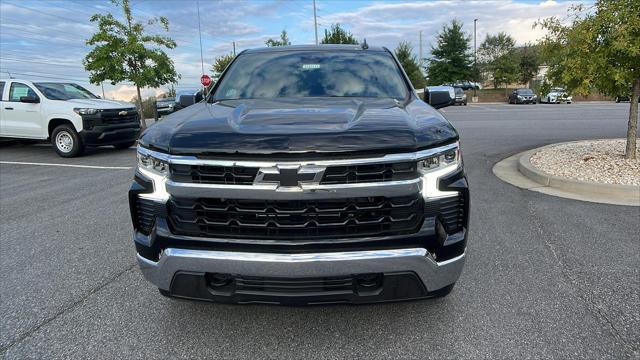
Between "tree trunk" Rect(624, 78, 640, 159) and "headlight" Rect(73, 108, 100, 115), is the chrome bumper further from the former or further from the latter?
"headlight" Rect(73, 108, 100, 115)

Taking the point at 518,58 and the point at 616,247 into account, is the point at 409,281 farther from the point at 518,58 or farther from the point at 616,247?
the point at 518,58

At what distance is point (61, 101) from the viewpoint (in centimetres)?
1070

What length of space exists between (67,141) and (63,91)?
4.70 ft

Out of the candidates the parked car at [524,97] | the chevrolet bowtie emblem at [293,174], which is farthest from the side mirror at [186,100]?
the parked car at [524,97]

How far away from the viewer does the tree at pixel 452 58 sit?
49.7m

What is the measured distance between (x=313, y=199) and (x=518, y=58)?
56160 mm

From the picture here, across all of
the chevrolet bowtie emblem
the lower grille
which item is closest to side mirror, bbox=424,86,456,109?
the chevrolet bowtie emblem

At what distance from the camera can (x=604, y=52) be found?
675 cm

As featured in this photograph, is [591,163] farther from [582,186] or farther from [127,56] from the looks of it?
[127,56]

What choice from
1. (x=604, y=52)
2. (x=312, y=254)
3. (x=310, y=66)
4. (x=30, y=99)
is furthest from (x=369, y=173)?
(x=30, y=99)

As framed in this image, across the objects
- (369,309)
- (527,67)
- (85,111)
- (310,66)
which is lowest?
(369,309)

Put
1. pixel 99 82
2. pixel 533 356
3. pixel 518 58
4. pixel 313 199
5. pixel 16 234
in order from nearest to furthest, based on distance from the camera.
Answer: pixel 313 199
pixel 533 356
pixel 16 234
pixel 99 82
pixel 518 58

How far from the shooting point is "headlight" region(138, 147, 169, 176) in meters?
2.46

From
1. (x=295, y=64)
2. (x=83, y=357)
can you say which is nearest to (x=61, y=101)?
(x=295, y=64)
